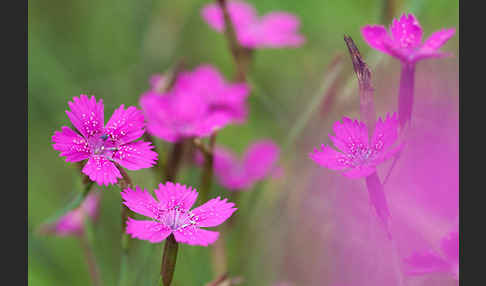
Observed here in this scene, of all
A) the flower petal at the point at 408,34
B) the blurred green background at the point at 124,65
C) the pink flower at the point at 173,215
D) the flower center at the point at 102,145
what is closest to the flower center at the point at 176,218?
the pink flower at the point at 173,215

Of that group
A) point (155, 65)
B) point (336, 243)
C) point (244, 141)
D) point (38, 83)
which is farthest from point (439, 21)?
point (38, 83)

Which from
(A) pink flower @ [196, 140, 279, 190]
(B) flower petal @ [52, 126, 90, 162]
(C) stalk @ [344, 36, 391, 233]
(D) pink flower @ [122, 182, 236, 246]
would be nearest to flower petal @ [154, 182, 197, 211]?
(D) pink flower @ [122, 182, 236, 246]

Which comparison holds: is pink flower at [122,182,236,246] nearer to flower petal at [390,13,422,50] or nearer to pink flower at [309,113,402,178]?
pink flower at [309,113,402,178]

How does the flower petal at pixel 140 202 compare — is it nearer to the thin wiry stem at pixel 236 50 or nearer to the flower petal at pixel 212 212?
the flower petal at pixel 212 212

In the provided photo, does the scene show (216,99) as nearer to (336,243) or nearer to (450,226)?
(336,243)

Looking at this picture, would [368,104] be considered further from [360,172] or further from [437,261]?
[437,261]

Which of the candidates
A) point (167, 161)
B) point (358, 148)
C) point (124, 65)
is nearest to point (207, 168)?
point (167, 161)
